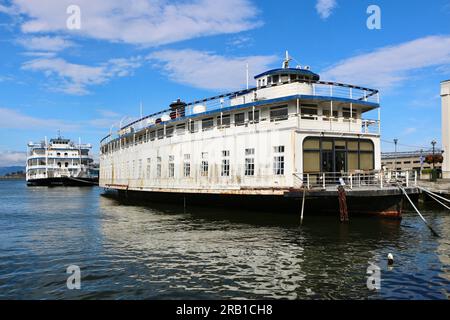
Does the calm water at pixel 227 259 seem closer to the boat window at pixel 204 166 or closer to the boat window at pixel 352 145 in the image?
the boat window at pixel 352 145

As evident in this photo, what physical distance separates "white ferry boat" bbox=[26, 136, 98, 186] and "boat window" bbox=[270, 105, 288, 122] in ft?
269

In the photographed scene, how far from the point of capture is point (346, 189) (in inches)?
863

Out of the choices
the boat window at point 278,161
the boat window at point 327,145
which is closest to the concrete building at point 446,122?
the boat window at point 327,145

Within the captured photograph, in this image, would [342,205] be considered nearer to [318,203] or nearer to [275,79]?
[318,203]

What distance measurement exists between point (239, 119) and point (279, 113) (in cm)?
361

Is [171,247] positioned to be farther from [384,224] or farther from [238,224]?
[384,224]

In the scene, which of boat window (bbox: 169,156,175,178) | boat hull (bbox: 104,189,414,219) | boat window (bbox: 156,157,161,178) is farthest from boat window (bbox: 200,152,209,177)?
boat window (bbox: 156,157,161,178)

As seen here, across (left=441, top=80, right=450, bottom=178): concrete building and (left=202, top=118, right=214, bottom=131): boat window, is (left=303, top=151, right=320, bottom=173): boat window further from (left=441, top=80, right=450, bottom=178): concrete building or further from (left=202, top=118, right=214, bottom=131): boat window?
(left=441, top=80, right=450, bottom=178): concrete building

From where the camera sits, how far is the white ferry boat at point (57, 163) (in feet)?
333

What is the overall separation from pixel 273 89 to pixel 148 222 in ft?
39.7

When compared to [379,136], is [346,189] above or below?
below

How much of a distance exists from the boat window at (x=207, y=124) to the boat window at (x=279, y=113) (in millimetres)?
6039

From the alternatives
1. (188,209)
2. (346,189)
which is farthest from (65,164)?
(346,189)
